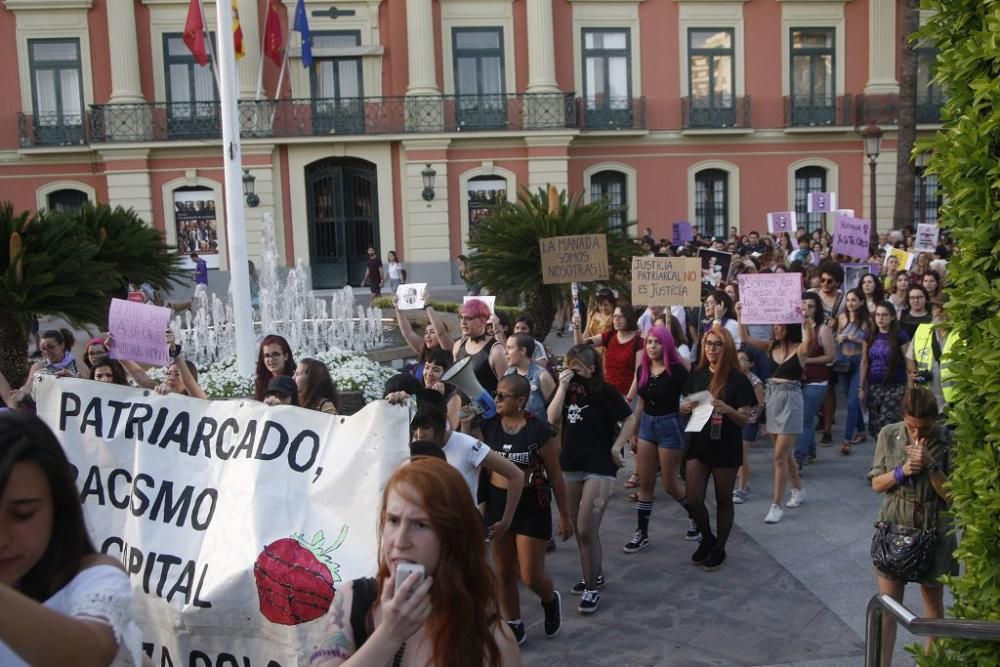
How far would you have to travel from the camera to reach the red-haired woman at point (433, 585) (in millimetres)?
2479

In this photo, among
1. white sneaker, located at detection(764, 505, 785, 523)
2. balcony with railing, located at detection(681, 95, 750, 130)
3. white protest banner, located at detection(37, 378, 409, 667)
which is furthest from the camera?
balcony with railing, located at detection(681, 95, 750, 130)

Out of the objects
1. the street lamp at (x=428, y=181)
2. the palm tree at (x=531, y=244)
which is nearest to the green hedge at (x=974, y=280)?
the palm tree at (x=531, y=244)

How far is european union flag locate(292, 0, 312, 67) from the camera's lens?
1001 inches

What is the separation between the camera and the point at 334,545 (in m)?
3.72

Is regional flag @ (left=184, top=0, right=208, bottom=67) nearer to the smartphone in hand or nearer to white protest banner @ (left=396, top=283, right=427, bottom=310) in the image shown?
white protest banner @ (left=396, top=283, right=427, bottom=310)

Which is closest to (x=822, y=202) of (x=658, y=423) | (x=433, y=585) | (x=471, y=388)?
(x=658, y=423)

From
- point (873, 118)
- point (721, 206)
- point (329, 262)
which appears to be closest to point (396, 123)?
point (329, 262)

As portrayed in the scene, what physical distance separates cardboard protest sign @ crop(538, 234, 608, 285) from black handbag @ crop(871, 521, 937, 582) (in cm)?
499

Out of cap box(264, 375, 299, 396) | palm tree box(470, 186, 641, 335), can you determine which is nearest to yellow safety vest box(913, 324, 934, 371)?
palm tree box(470, 186, 641, 335)

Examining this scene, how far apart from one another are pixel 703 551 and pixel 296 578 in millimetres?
4064

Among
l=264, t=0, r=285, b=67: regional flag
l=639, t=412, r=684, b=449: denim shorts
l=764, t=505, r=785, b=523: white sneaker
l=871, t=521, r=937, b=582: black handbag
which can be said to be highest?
l=264, t=0, r=285, b=67: regional flag

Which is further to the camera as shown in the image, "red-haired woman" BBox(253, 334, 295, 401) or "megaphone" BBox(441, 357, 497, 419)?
"red-haired woman" BBox(253, 334, 295, 401)

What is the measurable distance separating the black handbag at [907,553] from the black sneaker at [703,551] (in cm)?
208

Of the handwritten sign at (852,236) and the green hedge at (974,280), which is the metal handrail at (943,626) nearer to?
the green hedge at (974,280)
